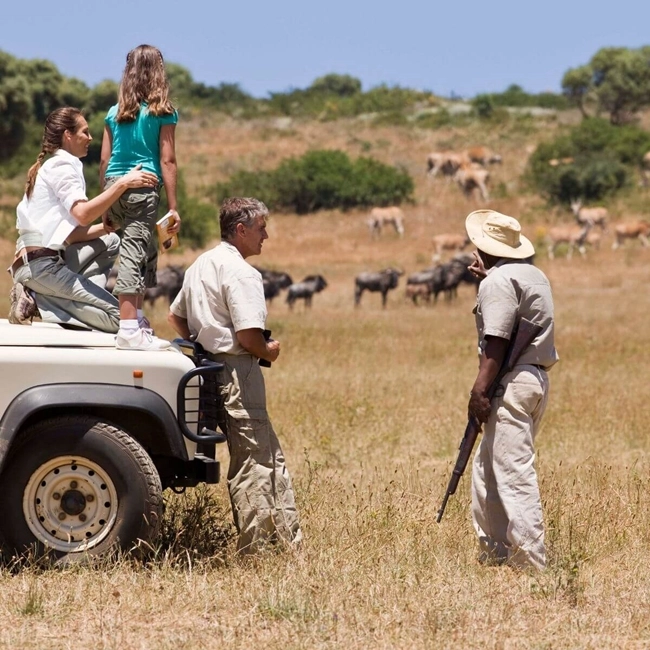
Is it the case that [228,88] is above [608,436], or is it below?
above

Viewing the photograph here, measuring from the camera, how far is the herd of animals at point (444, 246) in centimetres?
2833

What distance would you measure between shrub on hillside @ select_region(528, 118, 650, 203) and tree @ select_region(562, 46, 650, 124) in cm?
1264

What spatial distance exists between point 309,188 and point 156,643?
4772 centimetres

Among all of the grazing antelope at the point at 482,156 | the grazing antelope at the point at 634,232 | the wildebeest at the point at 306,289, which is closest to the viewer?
the wildebeest at the point at 306,289

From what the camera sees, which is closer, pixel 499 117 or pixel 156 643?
pixel 156 643

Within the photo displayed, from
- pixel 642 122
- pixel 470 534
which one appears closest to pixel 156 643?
pixel 470 534

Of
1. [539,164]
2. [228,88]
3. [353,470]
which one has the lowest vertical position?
[353,470]

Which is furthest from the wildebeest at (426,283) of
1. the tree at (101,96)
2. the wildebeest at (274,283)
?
the tree at (101,96)

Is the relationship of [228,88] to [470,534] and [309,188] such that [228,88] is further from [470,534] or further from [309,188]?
[470,534]

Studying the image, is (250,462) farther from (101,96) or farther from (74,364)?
(101,96)

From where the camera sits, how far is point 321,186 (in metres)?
52.2

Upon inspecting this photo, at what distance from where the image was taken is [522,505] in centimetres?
619

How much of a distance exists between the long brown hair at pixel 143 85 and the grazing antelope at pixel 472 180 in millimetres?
46490

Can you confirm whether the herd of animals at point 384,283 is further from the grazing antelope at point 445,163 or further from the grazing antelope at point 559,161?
the grazing antelope at point 445,163
